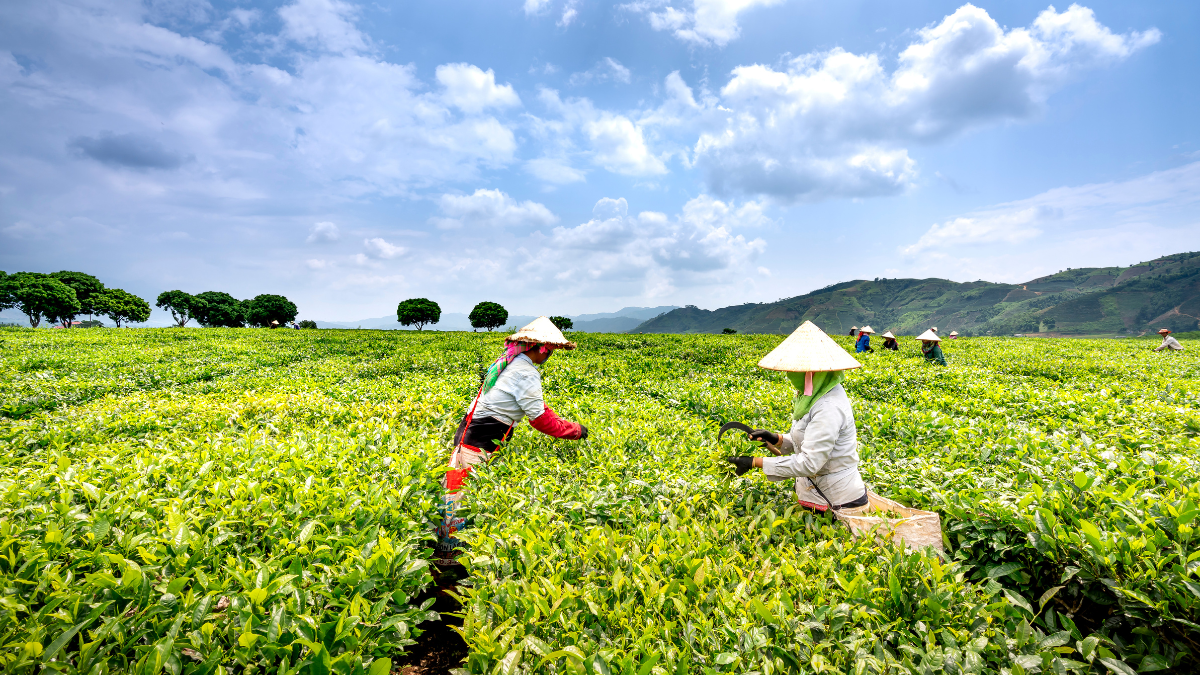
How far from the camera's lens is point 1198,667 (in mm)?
2334

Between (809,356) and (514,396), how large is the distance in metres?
2.87

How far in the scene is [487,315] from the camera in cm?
8462

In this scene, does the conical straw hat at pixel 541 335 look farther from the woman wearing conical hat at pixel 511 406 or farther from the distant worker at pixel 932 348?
the distant worker at pixel 932 348

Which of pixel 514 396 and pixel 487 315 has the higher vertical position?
pixel 487 315

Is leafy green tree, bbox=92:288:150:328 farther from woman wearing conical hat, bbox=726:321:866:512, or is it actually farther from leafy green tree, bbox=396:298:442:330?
woman wearing conical hat, bbox=726:321:866:512

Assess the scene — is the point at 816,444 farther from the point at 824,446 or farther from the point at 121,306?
the point at 121,306

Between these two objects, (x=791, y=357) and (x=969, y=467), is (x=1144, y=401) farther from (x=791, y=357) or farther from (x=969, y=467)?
(x=791, y=357)

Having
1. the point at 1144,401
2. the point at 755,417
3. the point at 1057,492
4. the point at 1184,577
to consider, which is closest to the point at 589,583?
the point at 1184,577

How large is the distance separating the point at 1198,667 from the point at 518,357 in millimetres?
5012

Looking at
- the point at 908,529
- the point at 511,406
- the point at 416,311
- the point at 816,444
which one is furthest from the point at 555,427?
the point at 416,311

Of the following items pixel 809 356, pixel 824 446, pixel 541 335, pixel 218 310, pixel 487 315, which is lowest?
pixel 824 446

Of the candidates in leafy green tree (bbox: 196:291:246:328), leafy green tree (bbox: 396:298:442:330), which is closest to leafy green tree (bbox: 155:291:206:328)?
leafy green tree (bbox: 196:291:246:328)

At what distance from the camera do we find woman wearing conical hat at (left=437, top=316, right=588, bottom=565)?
15.7ft

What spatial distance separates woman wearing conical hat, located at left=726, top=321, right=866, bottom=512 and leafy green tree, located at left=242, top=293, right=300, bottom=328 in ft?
294
